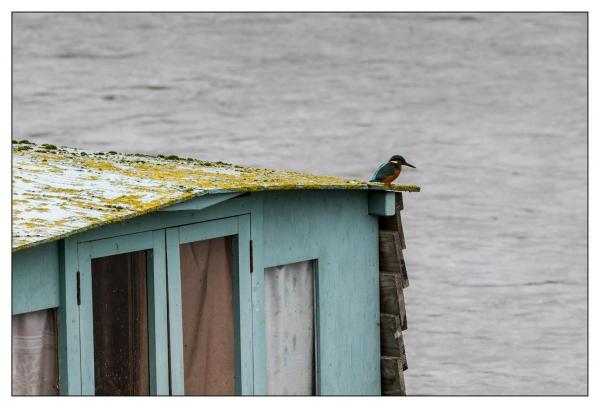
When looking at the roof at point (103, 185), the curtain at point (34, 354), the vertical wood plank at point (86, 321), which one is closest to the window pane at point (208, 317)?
the roof at point (103, 185)

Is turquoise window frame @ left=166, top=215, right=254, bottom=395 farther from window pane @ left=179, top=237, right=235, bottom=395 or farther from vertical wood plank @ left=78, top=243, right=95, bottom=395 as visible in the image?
vertical wood plank @ left=78, top=243, right=95, bottom=395

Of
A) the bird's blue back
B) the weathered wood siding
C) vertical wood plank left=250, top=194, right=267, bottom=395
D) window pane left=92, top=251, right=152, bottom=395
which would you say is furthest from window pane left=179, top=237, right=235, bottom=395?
the bird's blue back

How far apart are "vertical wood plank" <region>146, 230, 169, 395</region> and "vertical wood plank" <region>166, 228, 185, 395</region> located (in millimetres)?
35

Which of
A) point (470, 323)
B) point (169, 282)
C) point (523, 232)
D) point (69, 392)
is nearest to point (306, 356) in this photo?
point (169, 282)

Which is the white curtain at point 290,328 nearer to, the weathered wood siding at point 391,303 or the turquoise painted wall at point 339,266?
the turquoise painted wall at point 339,266

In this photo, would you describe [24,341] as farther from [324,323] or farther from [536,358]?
[536,358]

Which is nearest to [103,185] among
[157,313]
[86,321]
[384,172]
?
[157,313]

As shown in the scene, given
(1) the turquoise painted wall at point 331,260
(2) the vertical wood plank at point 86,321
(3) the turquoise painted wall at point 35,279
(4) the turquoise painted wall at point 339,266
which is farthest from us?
(4) the turquoise painted wall at point 339,266

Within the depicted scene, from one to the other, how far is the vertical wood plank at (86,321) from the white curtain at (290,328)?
4.52 ft

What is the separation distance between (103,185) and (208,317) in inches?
36.3

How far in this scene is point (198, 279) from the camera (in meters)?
6.70

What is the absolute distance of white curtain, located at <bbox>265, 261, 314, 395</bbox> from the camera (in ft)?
23.7

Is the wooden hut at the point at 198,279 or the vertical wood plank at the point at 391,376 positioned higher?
the wooden hut at the point at 198,279

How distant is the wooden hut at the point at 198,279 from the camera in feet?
19.6
